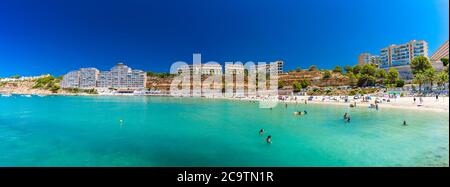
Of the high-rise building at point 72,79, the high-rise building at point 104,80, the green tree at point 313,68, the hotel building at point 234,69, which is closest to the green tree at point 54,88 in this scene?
the high-rise building at point 72,79

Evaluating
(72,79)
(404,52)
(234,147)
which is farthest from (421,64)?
(72,79)

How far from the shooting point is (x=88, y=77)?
5443 inches

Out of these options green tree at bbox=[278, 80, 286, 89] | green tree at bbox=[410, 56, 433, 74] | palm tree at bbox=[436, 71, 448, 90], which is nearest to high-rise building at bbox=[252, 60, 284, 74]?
green tree at bbox=[278, 80, 286, 89]

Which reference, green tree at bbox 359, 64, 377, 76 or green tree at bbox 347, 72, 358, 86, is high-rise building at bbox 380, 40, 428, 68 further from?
green tree at bbox 347, 72, 358, 86

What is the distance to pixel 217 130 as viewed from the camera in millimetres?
19156

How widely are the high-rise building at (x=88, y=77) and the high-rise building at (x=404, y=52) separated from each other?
137754mm

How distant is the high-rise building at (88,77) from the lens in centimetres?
13710

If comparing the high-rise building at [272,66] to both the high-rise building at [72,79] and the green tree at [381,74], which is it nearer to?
the green tree at [381,74]

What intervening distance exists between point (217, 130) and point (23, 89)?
164 m

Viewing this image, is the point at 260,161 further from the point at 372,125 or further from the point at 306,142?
the point at 372,125
